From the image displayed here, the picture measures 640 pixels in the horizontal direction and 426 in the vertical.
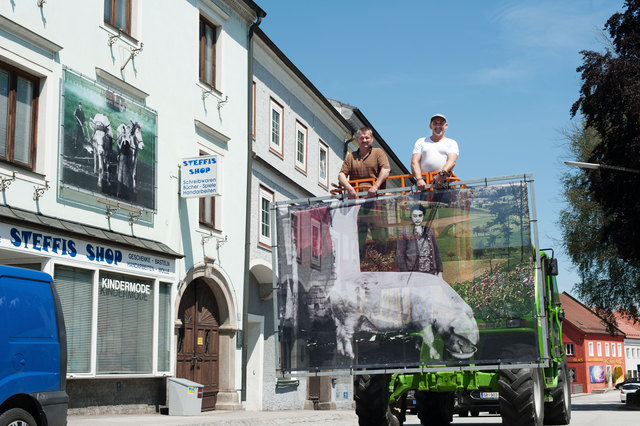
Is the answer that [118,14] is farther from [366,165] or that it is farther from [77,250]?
[366,165]

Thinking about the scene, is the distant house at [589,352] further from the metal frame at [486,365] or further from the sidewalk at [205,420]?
the metal frame at [486,365]

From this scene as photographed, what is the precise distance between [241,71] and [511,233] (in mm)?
14811

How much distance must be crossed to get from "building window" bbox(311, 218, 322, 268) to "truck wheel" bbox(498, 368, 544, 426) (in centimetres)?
266

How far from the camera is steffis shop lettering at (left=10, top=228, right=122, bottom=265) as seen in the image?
13625mm

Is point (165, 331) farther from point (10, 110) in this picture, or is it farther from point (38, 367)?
point (38, 367)

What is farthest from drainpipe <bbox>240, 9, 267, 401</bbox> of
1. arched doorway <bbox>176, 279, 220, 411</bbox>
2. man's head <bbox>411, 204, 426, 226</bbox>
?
man's head <bbox>411, 204, 426, 226</bbox>

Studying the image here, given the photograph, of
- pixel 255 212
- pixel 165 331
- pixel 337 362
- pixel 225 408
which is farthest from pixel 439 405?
pixel 255 212

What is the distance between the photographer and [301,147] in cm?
2853

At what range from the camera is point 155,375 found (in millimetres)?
17359

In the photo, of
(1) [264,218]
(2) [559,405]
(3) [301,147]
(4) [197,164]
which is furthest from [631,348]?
(4) [197,164]

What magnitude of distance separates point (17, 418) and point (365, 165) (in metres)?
5.00

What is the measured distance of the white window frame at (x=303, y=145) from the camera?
91.7 feet

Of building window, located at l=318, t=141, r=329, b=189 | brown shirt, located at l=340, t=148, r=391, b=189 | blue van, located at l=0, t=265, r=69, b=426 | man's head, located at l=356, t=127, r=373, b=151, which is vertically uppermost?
building window, located at l=318, t=141, r=329, b=189

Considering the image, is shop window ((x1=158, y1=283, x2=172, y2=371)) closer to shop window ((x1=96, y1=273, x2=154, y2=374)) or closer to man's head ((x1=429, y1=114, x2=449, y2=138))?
shop window ((x1=96, y1=273, x2=154, y2=374))
